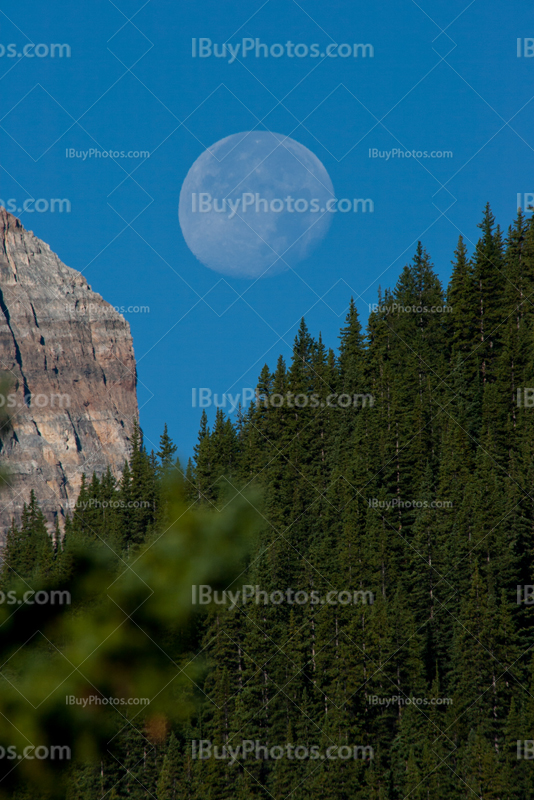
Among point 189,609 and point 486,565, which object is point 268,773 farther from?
point 189,609

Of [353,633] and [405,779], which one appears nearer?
[405,779]

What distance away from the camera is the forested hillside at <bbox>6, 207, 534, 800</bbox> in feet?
169

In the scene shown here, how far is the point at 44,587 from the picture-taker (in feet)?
56.8

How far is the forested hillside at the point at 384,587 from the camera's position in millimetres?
51656

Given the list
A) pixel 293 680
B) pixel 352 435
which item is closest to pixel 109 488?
pixel 352 435

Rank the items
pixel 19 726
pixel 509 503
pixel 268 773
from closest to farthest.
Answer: pixel 19 726 → pixel 268 773 → pixel 509 503

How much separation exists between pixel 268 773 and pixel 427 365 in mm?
43125

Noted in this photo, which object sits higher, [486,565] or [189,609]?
[486,565]

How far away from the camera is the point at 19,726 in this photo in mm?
20188

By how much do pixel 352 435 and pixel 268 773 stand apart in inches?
1351

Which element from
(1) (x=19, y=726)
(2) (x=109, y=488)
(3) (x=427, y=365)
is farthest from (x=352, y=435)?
(1) (x=19, y=726)

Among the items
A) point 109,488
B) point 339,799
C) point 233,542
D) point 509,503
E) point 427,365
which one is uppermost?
point 427,365

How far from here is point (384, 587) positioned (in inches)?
2469

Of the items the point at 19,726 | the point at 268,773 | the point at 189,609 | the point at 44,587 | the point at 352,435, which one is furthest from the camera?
the point at 352,435
